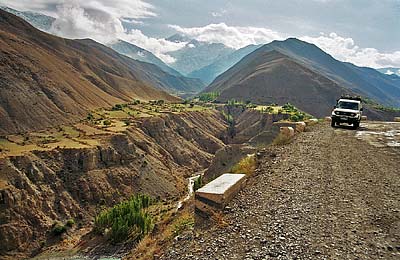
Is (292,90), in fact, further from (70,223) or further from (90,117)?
(70,223)

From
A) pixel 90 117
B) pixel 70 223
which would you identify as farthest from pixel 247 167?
pixel 90 117

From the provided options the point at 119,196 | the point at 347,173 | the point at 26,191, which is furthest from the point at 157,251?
the point at 119,196

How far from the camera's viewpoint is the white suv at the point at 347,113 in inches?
1072

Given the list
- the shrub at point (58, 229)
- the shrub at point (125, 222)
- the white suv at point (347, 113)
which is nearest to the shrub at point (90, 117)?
the shrub at point (58, 229)

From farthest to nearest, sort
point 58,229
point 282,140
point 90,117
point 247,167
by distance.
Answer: point 90,117 < point 58,229 < point 282,140 < point 247,167

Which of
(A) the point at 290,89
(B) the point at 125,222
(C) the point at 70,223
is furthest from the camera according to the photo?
(A) the point at 290,89

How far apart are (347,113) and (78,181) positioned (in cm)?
3968

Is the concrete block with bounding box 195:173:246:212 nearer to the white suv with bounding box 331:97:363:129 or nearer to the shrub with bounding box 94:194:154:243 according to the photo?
the white suv with bounding box 331:97:363:129

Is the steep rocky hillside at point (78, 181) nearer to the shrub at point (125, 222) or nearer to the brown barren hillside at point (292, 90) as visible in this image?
the shrub at point (125, 222)

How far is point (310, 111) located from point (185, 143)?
70534 mm

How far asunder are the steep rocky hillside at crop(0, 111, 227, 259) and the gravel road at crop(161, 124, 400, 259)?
39.2 m

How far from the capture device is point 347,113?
2750 cm

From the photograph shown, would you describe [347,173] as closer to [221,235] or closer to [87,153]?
[221,235]

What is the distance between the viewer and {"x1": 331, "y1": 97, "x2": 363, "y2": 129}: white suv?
27234mm
